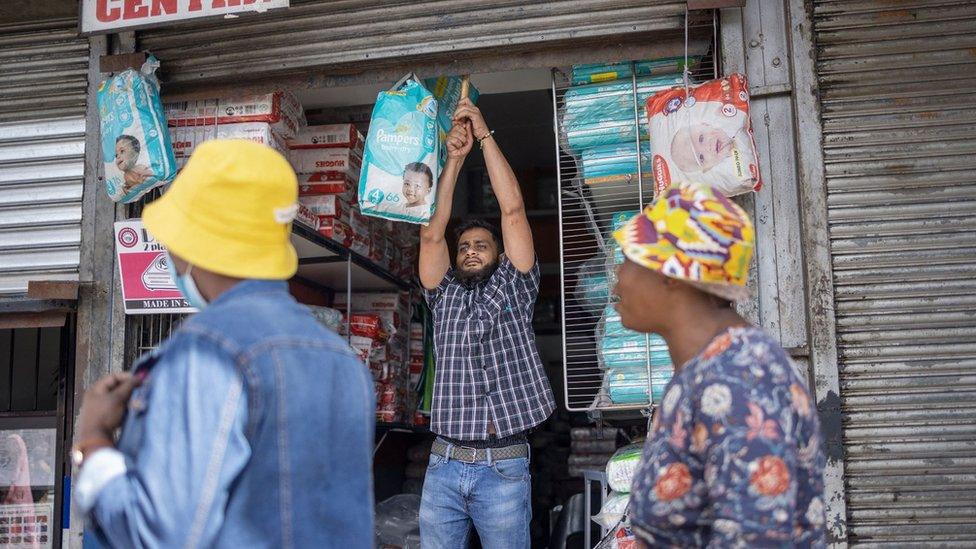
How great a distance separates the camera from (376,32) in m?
4.32

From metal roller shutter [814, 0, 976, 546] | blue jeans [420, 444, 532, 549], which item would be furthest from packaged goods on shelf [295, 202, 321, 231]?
metal roller shutter [814, 0, 976, 546]

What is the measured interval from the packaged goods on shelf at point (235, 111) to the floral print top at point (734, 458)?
9.67ft

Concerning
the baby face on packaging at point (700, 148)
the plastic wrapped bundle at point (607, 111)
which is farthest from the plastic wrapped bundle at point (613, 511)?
the plastic wrapped bundle at point (607, 111)

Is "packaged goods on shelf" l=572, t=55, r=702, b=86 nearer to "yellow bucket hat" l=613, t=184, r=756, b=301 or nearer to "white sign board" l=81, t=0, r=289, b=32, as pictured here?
"white sign board" l=81, t=0, r=289, b=32

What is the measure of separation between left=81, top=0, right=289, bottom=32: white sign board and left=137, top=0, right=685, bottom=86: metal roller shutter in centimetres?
21

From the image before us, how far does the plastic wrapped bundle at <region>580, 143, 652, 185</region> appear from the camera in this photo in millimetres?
4113

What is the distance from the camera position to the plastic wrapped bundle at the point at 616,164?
4.11 metres

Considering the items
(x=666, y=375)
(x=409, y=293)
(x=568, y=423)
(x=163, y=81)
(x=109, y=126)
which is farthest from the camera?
(x=568, y=423)

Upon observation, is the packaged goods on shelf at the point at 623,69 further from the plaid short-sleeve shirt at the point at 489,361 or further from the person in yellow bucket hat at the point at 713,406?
the person in yellow bucket hat at the point at 713,406

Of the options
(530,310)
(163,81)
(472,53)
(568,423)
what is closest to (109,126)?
(163,81)

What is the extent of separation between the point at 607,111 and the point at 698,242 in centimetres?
216

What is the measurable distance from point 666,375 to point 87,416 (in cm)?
261

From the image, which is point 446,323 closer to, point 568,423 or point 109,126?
point 109,126

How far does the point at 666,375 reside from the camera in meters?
3.94
